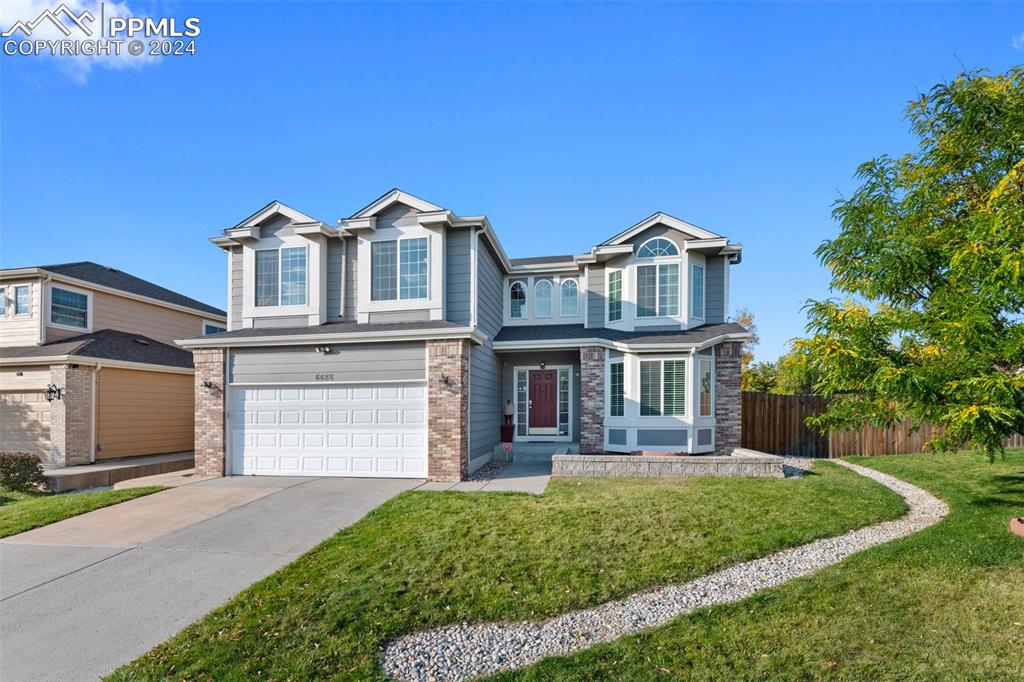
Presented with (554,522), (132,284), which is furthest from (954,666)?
(132,284)

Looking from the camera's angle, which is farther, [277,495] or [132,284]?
[132,284]

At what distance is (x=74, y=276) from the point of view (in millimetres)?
15695

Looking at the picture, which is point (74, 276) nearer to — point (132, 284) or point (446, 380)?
point (132, 284)

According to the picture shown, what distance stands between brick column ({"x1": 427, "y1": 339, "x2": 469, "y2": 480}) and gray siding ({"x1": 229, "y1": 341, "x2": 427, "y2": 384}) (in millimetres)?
403

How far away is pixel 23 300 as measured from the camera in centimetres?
1503

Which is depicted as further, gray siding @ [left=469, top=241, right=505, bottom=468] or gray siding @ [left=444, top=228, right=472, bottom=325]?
gray siding @ [left=444, top=228, right=472, bottom=325]

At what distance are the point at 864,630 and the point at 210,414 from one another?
13.0m

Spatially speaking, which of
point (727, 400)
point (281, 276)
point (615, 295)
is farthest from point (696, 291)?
point (281, 276)

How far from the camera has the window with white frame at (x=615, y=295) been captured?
14.7 metres

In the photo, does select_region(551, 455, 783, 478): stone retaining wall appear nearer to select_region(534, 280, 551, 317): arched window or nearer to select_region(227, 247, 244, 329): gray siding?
select_region(534, 280, 551, 317): arched window

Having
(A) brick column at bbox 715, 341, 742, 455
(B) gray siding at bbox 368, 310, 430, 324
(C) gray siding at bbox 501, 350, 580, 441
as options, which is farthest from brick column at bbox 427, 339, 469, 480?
(A) brick column at bbox 715, 341, 742, 455

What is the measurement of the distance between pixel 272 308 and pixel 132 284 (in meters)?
9.13

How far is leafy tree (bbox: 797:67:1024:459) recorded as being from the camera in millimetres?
5379

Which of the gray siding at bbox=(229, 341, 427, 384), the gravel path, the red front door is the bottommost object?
the gravel path
